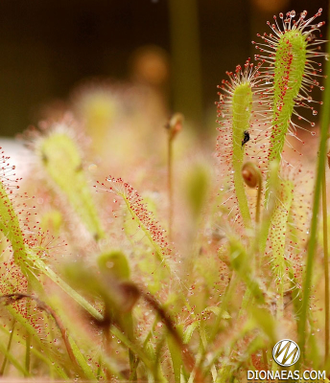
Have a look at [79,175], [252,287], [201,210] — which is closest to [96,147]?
[79,175]

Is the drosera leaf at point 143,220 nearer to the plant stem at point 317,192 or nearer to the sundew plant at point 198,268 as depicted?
the sundew plant at point 198,268

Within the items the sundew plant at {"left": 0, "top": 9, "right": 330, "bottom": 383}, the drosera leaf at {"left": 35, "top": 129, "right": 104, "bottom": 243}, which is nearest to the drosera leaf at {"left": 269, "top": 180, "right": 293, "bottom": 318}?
the sundew plant at {"left": 0, "top": 9, "right": 330, "bottom": 383}

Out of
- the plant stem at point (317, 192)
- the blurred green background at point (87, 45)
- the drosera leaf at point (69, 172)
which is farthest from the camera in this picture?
the blurred green background at point (87, 45)

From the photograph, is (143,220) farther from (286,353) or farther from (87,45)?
(87,45)

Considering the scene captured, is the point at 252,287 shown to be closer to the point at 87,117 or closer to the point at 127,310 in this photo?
the point at 127,310

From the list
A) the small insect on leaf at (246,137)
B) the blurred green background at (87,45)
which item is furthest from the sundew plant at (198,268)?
the blurred green background at (87,45)

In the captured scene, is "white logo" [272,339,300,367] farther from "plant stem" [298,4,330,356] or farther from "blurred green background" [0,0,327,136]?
"blurred green background" [0,0,327,136]

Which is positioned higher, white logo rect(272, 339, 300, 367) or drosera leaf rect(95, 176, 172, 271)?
drosera leaf rect(95, 176, 172, 271)

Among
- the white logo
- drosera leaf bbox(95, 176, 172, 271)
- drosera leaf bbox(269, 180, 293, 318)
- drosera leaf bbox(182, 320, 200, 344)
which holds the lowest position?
the white logo
